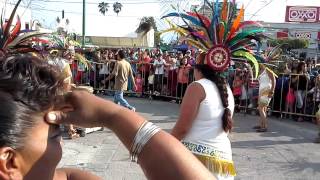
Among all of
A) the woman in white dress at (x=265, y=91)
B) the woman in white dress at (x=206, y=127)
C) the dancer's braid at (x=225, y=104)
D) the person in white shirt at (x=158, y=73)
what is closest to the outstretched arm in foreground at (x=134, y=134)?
the woman in white dress at (x=206, y=127)

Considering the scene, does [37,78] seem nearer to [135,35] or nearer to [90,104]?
Result: [90,104]

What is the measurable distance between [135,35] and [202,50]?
41957 mm

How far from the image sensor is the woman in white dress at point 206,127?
3312 mm

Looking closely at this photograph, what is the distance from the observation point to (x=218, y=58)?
3.84 m

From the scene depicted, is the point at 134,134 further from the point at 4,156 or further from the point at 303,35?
the point at 303,35

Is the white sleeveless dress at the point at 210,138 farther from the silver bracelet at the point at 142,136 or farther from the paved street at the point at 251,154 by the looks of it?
the paved street at the point at 251,154

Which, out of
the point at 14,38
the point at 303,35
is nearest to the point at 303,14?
the point at 303,35

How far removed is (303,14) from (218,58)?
226ft

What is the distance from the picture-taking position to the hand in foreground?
1.32 metres

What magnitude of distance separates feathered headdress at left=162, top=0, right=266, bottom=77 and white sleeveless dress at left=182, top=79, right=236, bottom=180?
78cm

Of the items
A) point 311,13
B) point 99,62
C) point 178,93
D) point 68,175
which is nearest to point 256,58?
point 68,175

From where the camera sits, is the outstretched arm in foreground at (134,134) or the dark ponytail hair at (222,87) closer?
the outstretched arm in foreground at (134,134)

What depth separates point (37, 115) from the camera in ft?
4.16

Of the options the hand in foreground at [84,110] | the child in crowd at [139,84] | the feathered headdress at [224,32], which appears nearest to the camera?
the hand in foreground at [84,110]
